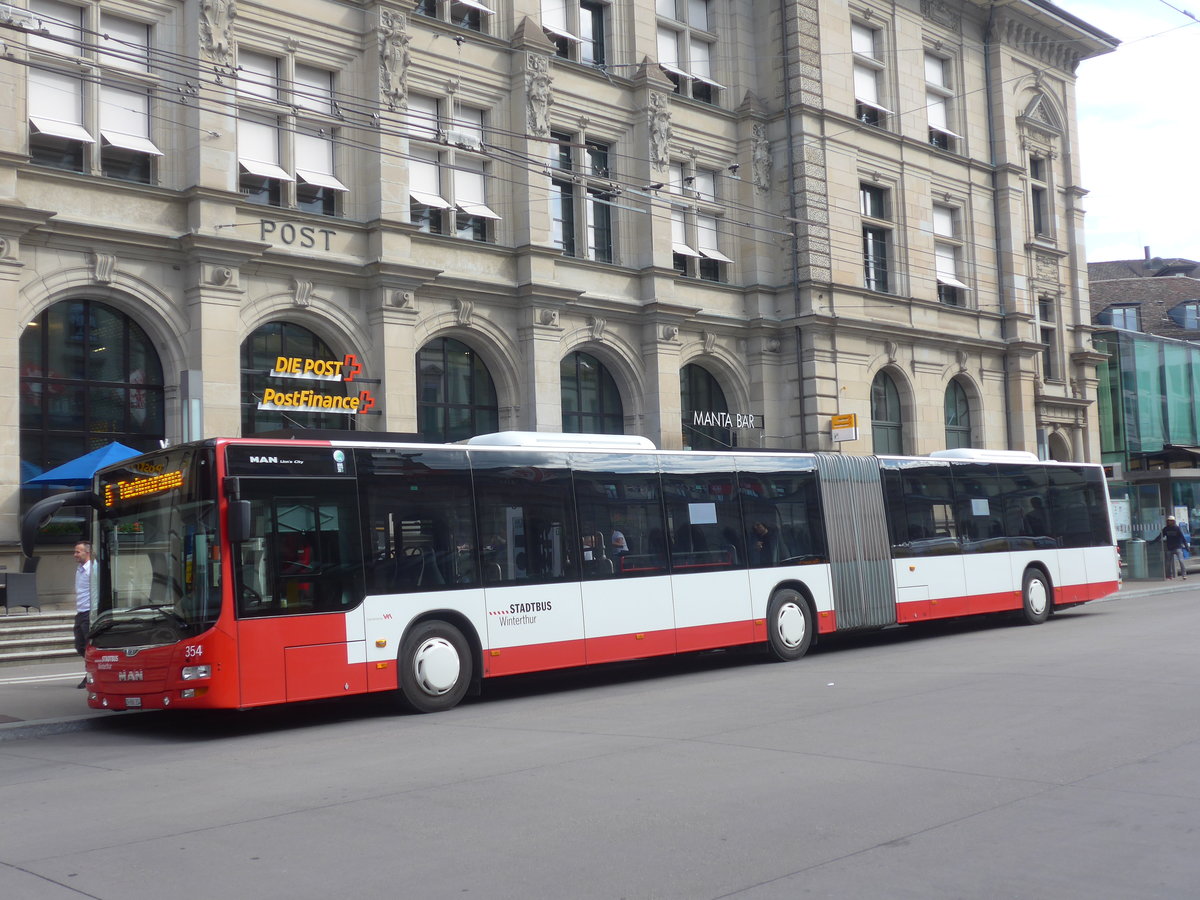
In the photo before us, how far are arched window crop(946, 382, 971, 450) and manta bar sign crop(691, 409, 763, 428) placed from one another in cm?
869

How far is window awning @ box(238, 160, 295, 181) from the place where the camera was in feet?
74.2

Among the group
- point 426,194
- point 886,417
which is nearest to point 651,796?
point 426,194

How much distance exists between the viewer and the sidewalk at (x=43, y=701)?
12156 millimetres

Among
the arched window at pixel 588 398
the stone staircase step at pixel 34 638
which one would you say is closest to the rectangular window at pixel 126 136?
the stone staircase step at pixel 34 638

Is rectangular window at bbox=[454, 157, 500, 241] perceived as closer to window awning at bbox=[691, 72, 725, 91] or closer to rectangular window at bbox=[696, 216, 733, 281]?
rectangular window at bbox=[696, 216, 733, 281]

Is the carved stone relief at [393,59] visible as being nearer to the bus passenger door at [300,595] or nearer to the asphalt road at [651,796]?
the bus passenger door at [300,595]

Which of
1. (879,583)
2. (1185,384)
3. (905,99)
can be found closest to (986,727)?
(879,583)

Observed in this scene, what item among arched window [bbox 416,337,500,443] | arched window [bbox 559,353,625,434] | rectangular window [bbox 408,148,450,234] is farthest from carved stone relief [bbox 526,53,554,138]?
arched window [bbox 559,353,625,434]

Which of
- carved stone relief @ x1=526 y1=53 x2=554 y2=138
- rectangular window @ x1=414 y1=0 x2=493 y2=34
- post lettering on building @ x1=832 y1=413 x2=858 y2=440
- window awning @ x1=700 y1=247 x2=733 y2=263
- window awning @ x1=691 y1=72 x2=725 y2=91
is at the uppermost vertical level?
window awning @ x1=691 y1=72 x2=725 y2=91

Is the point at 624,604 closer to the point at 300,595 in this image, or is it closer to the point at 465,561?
the point at 465,561

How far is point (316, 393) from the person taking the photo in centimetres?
2367

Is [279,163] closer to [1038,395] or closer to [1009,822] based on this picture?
[1009,822]

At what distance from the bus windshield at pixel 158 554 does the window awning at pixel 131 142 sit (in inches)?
416

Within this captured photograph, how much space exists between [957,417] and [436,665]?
95.2 ft
